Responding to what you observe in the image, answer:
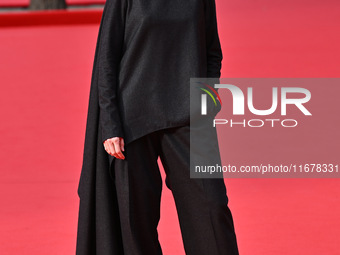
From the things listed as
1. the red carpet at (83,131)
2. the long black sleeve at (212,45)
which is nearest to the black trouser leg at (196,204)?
the long black sleeve at (212,45)

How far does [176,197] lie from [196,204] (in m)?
0.09

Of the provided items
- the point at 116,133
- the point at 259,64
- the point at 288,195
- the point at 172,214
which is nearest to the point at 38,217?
the point at 172,214

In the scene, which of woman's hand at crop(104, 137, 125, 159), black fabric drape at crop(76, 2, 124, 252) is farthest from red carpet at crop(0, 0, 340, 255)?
woman's hand at crop(104, 137, 125, 159)

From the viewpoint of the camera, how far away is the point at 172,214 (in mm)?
3982

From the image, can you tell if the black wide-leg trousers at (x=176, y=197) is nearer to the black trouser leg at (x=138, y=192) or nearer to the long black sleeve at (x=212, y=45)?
the black trouser leg at (x=138, y=192)

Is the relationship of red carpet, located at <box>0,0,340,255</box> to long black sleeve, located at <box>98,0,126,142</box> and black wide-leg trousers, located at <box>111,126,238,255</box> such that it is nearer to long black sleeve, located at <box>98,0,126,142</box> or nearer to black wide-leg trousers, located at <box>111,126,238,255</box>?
black wide-leg trousers, located at <box>111,126,238,255</box>

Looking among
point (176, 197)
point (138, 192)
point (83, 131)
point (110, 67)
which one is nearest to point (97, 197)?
point (138, 192)

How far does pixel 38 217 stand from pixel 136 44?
1.91m

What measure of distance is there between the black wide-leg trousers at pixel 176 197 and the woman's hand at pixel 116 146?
0.03 m

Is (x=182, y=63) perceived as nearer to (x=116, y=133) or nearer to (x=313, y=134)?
(x=116, y=133)

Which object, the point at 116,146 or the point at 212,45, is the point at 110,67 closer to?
the point at 116,146

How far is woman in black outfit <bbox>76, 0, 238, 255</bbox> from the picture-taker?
7.81 feet

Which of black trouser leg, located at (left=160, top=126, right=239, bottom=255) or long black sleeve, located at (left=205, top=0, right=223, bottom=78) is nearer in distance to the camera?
black trouser leg, located at (left=160, top=126, right=239, bottom=255)

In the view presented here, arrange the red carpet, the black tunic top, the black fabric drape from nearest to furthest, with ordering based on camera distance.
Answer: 1. the black tunic top
2. the black fabric drape
3. the red carpet
